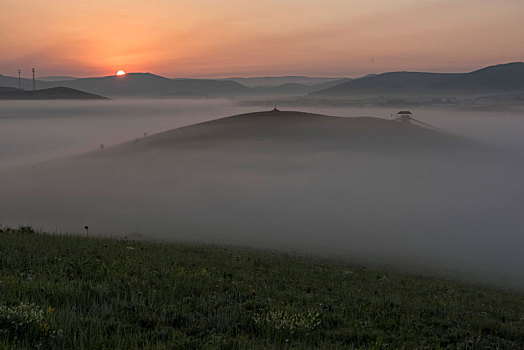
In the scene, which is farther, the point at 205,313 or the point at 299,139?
the point at 299,139

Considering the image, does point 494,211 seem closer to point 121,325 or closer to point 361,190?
point 361,190

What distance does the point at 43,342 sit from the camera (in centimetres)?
624

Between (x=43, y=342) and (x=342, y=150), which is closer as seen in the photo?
(x=43, y=342)

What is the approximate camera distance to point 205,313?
9.18 meters

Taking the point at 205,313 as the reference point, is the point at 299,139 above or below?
above

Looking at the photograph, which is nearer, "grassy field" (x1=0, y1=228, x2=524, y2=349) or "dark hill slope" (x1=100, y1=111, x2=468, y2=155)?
"grassy field" (x1=0, y1=228, x2=524, y2=349)

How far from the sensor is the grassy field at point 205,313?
6949 mm

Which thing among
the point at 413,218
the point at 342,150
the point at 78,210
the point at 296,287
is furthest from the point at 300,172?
the point at 296,287

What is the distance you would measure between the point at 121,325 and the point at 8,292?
307 centimetres

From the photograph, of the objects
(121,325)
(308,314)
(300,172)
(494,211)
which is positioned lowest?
(494,211)

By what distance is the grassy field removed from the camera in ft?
22.8

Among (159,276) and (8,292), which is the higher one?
(8,292)

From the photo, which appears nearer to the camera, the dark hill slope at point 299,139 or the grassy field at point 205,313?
the grassy field at point 205,313

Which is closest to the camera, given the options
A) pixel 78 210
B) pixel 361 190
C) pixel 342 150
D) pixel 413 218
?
pixel 78 210
